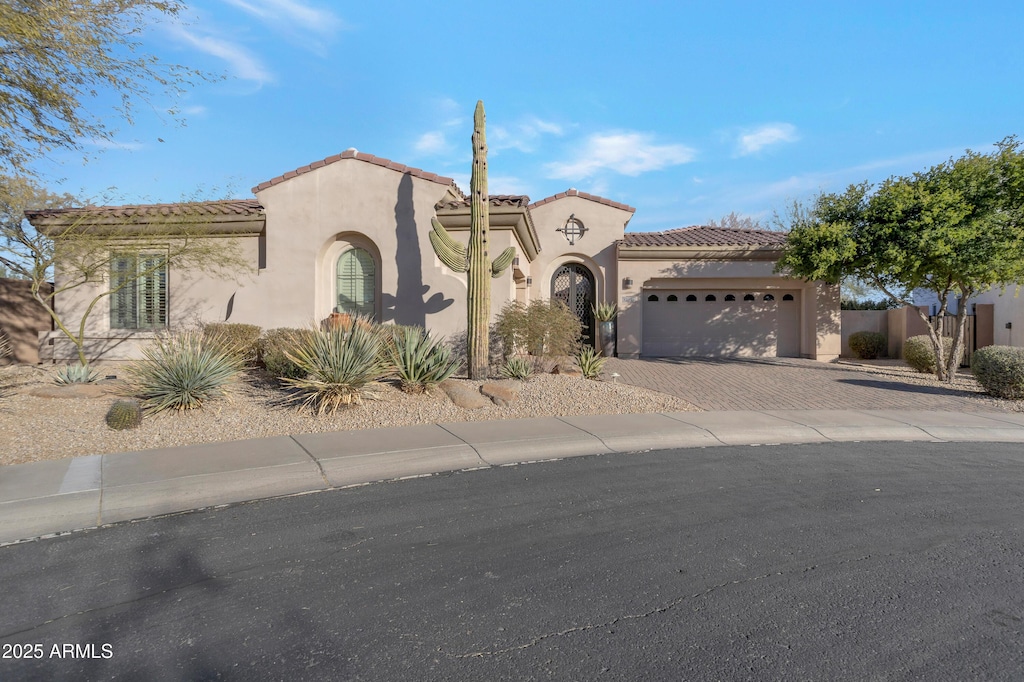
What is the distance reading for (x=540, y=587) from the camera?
12.9ft

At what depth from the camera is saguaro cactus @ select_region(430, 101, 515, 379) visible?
39.5 ft

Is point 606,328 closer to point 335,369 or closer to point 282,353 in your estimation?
point 282,353

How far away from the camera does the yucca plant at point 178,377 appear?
898 centimetres

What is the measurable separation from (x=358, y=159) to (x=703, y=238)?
12324 millimetres

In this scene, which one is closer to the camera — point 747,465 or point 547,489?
point 547,489

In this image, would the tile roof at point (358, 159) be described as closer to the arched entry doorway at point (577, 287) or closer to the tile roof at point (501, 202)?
the tile roof at point (501, 202)

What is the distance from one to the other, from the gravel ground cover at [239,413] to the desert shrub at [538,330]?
3.58 feet

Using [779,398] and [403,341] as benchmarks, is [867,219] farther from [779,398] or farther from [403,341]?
[403,341]

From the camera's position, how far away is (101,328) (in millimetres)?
15625

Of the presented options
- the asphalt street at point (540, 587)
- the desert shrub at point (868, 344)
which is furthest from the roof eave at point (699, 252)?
the asphalt street at point (540, 587)

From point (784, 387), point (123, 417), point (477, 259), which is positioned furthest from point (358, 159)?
point (784, 387)

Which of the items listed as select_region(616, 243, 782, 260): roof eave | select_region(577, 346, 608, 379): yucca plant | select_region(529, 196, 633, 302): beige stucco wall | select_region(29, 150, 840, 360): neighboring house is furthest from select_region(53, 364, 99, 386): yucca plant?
select_region(616, 243, 782, 260): roof eave

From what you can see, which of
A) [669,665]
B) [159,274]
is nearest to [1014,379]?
[669,665]

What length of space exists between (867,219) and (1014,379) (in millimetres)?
4881
